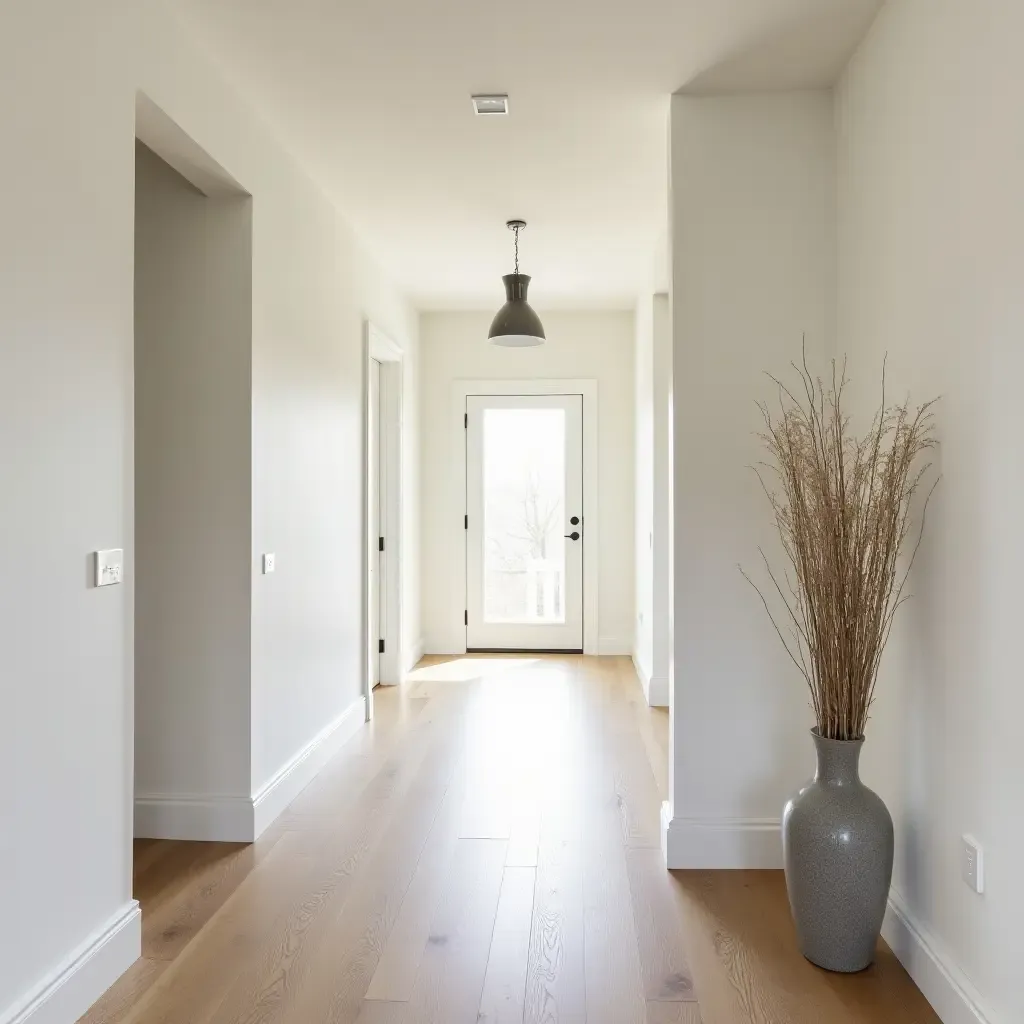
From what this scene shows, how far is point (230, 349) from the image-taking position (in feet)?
10.3

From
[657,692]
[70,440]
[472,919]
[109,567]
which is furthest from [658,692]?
[70,440]

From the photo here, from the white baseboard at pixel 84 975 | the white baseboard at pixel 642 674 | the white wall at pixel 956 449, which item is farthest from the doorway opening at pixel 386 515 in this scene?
the white wall at pixel 956 449

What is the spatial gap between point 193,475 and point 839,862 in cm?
240

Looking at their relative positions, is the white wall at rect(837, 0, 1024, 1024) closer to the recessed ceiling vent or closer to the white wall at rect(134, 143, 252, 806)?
the recessed ceiling vent

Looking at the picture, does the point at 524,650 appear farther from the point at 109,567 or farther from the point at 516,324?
the point at 109,567

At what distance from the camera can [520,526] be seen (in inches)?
267

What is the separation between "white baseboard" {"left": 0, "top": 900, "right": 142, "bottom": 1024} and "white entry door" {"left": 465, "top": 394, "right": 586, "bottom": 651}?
14.9 ft

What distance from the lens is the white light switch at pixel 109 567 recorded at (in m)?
2.18

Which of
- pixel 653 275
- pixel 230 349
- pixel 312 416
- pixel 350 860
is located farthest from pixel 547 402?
pixel 350 860

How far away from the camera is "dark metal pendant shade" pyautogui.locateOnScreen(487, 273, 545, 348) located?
191 inches

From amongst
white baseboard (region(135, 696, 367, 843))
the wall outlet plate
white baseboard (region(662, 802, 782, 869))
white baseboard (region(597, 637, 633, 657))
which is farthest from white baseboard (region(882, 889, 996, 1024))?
white baseboard (region(597, 637, 633, 657))

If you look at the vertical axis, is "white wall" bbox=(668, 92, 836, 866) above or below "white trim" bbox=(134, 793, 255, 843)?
above

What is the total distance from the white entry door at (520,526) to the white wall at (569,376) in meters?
0.18

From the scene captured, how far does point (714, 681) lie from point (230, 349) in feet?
6.72
